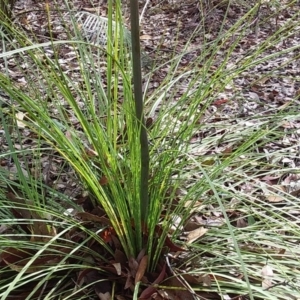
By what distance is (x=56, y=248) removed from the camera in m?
1.30

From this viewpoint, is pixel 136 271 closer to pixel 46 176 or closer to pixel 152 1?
pixel 46 176

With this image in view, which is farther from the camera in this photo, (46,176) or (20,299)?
(46,176)

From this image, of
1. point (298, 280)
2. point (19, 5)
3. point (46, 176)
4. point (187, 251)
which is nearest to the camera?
point (298, 280)

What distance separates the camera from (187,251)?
1.30 m

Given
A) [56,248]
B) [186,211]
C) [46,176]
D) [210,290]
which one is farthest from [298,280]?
[46,176]

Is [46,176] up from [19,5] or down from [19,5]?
down

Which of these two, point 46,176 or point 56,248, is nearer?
point 56,248

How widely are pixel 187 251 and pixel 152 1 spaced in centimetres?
364

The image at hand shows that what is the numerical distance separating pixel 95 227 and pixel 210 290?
0.37 m

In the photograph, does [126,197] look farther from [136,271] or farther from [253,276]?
[253,276]

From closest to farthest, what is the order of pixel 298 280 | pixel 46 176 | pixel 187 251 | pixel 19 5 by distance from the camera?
pixel 298 280 → pixel 187 251 → pixel 46 176 → pixel 19 5

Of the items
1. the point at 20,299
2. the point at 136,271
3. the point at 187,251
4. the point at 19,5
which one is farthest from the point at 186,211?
the point at 19,5

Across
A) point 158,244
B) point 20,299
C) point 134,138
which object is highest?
point 134,138

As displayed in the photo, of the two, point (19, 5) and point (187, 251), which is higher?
point (19, 5)
